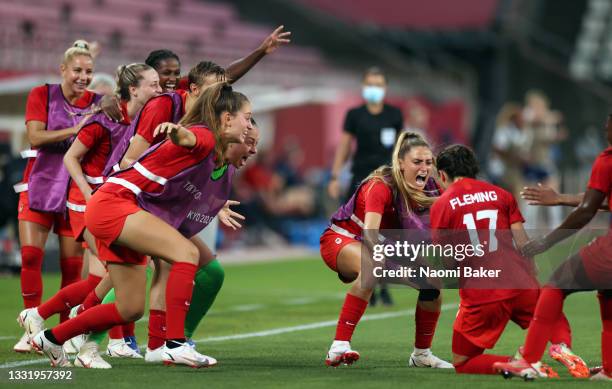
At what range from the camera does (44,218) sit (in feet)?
27.4

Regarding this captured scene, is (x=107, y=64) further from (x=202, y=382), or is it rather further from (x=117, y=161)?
(x=202, y=382)

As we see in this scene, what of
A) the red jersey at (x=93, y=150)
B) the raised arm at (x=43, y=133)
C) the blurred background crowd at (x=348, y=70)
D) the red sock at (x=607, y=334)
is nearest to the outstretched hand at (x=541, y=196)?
the red sock at (x=607, y=334)

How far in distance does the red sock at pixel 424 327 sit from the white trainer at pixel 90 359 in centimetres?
188

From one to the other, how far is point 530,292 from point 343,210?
150 centimetres

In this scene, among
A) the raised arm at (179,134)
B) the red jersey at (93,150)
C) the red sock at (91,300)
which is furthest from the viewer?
the red jersey at (93,150)

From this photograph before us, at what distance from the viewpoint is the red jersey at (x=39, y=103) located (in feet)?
27.0

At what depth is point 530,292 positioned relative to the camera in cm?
670

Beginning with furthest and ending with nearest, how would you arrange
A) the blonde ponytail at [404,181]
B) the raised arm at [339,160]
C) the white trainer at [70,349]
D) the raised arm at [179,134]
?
the raised arm at [339,160] → the white trainer at [70,349] → the blonde ponytail at [404,181] → the raised arm at [179,134]

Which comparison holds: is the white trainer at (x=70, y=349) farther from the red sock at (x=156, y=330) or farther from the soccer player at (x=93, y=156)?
the red sock at (x=156, y=330)

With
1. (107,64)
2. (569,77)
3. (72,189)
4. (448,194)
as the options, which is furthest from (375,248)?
(569,77)

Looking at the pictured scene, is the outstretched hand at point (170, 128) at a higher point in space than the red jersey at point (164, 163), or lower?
higher

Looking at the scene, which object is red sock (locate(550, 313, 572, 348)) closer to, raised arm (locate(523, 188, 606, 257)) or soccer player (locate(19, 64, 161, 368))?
raised arm (locate(523, 188, 606, 257))

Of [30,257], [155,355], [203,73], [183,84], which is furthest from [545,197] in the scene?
[30,257]

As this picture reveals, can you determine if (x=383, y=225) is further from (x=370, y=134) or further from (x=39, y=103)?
(x=370, y=134)
